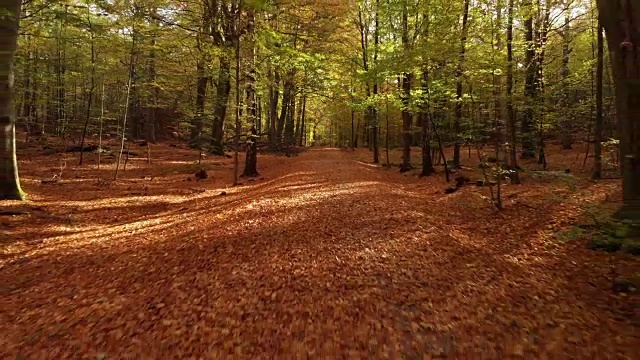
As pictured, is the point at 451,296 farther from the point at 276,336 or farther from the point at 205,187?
the point at 205,187

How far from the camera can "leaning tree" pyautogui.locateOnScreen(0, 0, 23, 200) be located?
846 cm

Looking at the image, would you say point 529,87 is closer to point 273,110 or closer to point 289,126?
point 273,110

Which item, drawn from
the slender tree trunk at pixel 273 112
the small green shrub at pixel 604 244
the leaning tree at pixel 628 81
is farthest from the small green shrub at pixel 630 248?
the slender tree trunk at pixel 273 112

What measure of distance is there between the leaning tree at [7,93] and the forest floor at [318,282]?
88cm

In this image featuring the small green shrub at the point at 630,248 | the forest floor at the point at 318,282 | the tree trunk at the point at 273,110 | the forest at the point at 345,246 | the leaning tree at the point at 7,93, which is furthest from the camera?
the tree trunk at the point at 273,110

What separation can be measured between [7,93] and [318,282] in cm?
933

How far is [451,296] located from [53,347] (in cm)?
453

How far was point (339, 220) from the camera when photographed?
756 centimetres

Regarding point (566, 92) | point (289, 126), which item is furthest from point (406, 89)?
point (289, 126)

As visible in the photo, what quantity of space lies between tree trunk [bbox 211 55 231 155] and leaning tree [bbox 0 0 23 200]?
7.11 metres

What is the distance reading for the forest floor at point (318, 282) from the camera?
3582mm

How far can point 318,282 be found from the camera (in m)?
4.85

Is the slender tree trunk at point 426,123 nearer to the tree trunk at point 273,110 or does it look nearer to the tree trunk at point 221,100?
the tree trunk at point 221,100

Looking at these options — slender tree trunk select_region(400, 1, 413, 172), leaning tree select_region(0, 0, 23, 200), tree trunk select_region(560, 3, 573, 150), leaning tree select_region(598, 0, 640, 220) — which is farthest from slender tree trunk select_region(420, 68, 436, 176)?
leaning tree select_region(0, 0, 23, 200)
